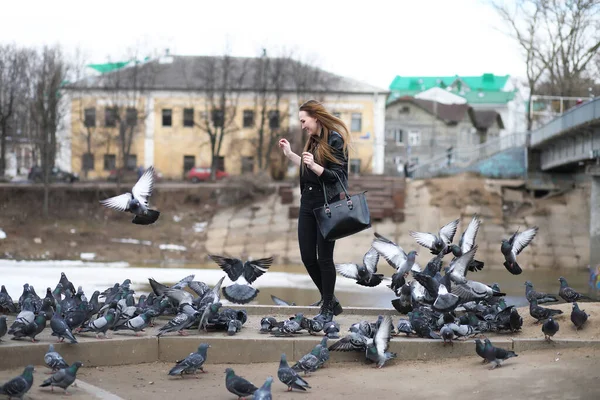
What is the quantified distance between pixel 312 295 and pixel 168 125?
148 ft

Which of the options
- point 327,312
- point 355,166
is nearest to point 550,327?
point 327,312

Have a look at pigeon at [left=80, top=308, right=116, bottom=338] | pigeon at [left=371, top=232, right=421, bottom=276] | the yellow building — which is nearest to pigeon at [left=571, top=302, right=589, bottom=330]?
pigeon at [left=371, top=232, right=421, bottom=276]

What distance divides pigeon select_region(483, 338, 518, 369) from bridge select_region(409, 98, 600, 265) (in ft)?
62.1

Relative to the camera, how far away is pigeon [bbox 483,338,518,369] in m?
8.00

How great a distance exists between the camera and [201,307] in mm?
9133

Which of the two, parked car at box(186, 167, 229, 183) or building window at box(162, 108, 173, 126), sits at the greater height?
building window at box(162, 108, 173, 126)

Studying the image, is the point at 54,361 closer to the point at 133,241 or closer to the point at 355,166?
the point at 133,241

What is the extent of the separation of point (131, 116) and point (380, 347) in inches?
2092

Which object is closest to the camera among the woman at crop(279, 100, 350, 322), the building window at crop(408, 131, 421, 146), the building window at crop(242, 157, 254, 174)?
the woman at crop(279, 100, 350, 322)

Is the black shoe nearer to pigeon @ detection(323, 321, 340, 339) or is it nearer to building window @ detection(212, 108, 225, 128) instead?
pigeon @ detection(323, 321, 340, 339)

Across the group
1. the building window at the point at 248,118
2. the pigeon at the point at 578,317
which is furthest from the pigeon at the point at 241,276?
the building window at the point at 248,118

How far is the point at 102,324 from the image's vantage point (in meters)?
8.63

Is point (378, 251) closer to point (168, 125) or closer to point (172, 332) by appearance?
point (172, 332)

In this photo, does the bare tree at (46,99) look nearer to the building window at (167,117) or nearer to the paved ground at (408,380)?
the building window at (167,117)
